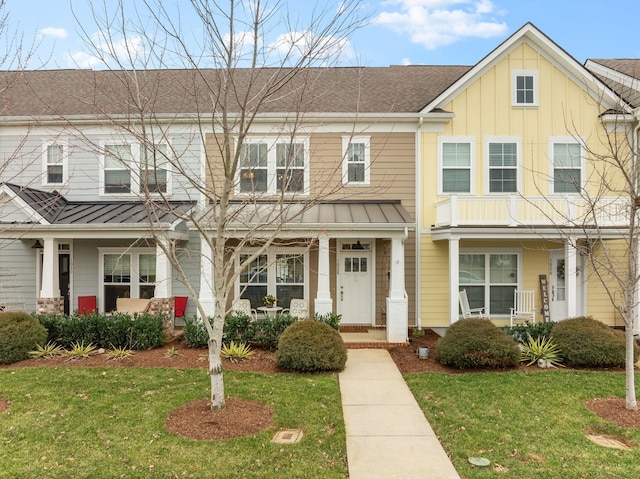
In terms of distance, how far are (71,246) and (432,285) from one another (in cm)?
1083

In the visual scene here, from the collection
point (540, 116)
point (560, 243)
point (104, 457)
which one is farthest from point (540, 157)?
point (104, 457)

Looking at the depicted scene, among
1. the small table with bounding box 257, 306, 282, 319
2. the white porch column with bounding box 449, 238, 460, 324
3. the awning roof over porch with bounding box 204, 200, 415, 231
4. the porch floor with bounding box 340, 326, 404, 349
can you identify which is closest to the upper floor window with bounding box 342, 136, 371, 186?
the awning roof over porch with bounding box 204, 200, 415, 231

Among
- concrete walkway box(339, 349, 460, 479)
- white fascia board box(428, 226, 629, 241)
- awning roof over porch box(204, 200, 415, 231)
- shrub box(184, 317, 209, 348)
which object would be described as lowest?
concrete walkway box(339, 349, 460, 479)

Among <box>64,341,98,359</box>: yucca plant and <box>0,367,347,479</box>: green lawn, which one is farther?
<box>64,341,98,359</box>: yucca plant

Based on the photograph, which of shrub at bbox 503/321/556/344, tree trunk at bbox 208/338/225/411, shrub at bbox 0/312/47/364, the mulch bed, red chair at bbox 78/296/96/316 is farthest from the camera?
red chair at bbox 78/296/96/316

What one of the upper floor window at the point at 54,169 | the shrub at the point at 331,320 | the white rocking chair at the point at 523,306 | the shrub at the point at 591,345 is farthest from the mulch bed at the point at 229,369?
the upper floor window at the point at 54,169

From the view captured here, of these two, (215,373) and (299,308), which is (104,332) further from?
(215,373)

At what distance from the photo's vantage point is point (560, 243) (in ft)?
42.0

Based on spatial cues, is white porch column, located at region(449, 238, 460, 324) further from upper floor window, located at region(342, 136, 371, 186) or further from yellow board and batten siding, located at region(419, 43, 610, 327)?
upper floor window, located at region(342, 136, 371, 186)

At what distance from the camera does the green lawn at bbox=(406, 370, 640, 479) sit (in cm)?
498

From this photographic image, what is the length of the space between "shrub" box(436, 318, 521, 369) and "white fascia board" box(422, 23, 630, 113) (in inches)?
261

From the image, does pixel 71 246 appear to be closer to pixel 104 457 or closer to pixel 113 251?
pixel 113 251

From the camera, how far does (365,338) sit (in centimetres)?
1131

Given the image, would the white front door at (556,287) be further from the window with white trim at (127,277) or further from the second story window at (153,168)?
the window with white trim at (127,277)
